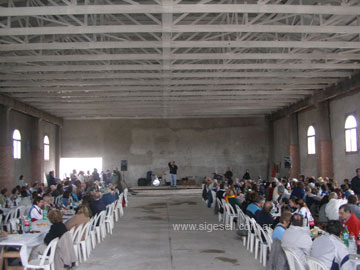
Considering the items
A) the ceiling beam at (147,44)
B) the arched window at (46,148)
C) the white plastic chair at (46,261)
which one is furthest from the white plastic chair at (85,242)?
the arched window at (46,148)

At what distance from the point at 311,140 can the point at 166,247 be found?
13.4 m

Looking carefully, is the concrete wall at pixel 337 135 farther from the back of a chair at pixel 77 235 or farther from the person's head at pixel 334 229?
the back of a chair at pixel 77 235

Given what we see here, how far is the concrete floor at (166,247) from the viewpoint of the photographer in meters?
6.59

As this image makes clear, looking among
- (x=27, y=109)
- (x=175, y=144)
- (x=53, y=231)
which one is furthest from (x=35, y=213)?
(x=175, y=144)

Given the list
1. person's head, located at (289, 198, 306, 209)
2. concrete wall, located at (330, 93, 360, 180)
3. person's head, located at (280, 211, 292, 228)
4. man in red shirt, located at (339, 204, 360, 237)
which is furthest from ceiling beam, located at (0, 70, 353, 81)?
person's head, located at (280, 211, 292, 228)

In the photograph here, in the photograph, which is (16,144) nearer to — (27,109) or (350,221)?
(27,109)

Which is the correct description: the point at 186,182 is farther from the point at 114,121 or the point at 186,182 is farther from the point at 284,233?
the point at 284,233

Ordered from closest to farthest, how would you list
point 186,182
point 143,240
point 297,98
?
point 143,240 → point 297,98 → point 186,182

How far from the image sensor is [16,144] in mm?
18422

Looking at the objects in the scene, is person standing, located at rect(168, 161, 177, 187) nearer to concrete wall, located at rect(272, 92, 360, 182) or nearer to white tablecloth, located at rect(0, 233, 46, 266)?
concrete wall, located at rect(272, 92, 360, 182)

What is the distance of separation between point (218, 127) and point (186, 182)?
4324 millimetres

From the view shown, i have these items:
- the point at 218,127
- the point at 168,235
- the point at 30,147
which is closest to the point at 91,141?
the point at 30,147

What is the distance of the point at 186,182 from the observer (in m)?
23.7

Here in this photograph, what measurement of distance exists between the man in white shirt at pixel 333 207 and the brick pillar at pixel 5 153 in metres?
12.8
